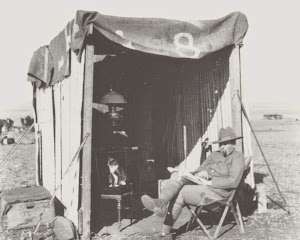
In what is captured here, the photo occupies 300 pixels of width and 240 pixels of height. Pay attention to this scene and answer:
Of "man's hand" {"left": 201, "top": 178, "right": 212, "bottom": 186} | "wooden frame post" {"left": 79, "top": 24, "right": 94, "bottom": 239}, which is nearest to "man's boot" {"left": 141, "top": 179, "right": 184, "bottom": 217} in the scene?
"man's hand" {"left": 201, "top": 178, "right": 212, "bottom": 186}

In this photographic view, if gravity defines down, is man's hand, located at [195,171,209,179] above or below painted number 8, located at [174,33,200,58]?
below

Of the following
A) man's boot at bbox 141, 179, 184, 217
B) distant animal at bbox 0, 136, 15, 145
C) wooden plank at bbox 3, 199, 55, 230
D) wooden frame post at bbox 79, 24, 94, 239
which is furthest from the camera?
distant animal at bbox 0, 136, 15, 145

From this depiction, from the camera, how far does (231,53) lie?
681 cm

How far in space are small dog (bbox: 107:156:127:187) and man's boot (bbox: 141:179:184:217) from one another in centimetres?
134

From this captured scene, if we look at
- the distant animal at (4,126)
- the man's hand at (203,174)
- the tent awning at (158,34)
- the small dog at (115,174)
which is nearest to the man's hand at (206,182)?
the man's hand at (203,174)

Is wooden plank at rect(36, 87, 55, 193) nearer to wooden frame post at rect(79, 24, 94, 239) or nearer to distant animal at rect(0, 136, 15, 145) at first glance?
wooden frame post at rect(79, 24, 94, 239)

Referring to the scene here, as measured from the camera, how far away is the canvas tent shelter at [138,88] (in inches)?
232

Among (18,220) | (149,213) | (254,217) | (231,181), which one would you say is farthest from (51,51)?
(254,217)

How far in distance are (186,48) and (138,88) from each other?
4.13m

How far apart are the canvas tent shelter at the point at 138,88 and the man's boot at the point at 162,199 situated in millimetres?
951

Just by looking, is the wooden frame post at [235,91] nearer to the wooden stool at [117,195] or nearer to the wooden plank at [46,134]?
the wooden stool at [117,195]

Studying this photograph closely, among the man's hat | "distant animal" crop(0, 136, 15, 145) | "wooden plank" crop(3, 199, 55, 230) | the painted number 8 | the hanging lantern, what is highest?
the painted number 8

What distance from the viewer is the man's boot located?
18.0ft

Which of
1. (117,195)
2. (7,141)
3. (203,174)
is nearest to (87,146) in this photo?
(117,195)
